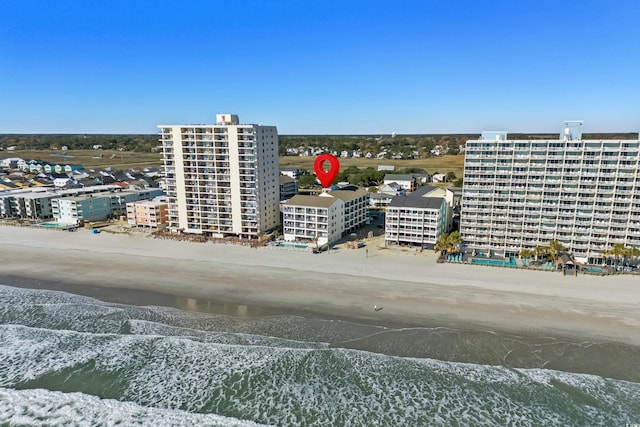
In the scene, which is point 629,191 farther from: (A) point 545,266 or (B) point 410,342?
(B) point 410,342

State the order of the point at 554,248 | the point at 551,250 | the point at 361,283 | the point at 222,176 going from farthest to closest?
the point at 222,176, the point at 551,250, the point at 554,248, the point at 361,283

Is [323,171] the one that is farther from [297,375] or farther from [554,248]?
[297,375]

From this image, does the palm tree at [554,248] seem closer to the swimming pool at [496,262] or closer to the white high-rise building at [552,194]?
the white high-rise building at [552,194]

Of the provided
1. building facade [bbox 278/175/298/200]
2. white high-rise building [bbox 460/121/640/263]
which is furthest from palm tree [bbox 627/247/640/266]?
building facade [bbox 278/175/298/200]

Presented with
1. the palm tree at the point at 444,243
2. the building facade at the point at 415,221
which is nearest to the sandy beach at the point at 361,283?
the palm tree at the point at 444,243

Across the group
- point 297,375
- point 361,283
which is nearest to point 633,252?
point 361,283

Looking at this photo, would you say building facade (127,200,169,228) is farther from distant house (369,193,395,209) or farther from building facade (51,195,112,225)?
distant house (369,193,395,209)
